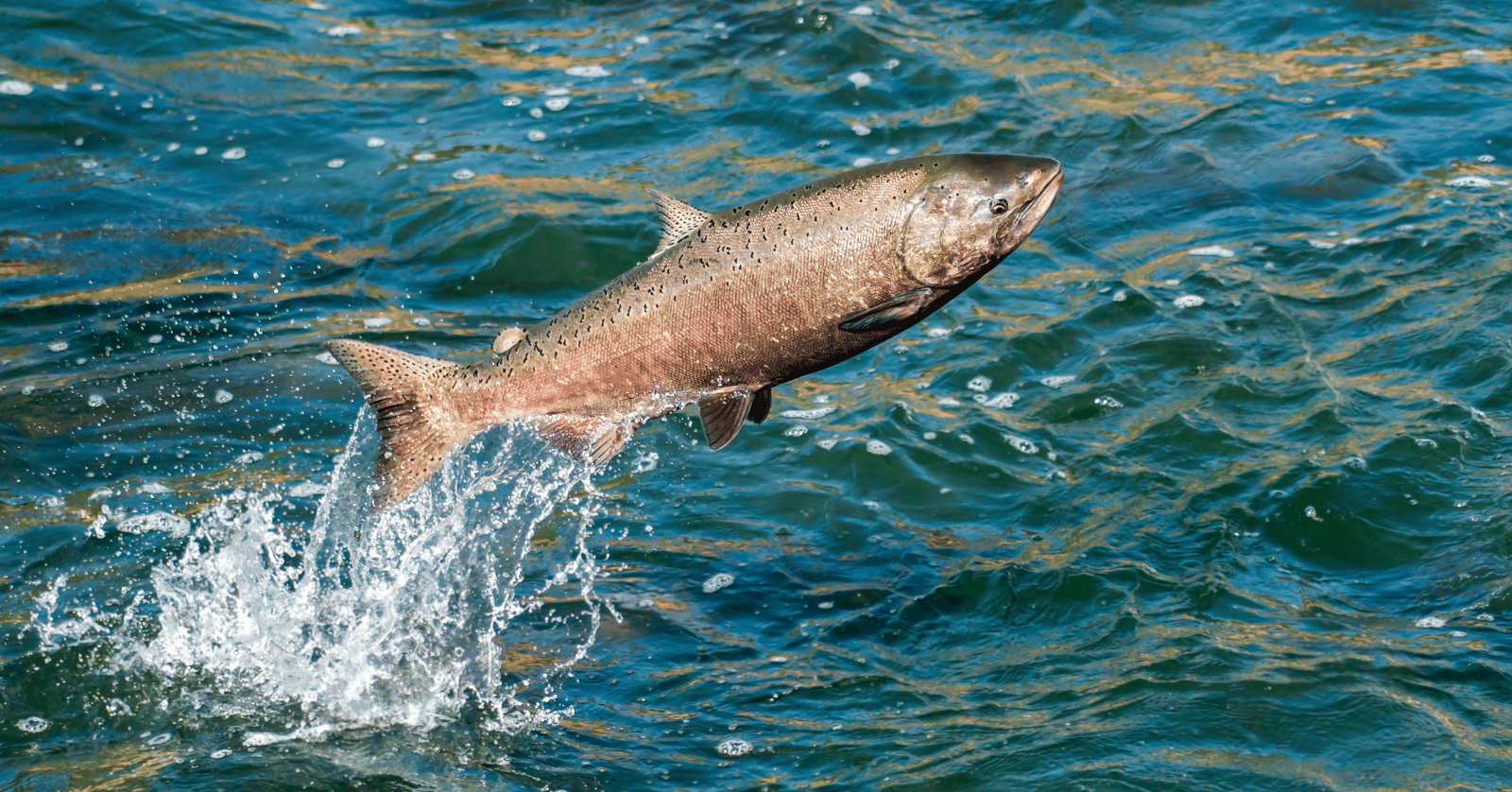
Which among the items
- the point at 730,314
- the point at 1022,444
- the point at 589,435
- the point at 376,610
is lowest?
the point at 1022,444

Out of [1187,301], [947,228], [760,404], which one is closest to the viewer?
[947,228]

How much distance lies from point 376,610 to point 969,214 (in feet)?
9.12

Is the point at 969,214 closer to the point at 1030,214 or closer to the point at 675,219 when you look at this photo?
the point at 1030,214

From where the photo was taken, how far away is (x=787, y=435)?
7578mm

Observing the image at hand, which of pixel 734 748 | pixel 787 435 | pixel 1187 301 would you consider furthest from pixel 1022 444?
pixel 734 748

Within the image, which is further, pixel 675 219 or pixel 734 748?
pixel 734 748

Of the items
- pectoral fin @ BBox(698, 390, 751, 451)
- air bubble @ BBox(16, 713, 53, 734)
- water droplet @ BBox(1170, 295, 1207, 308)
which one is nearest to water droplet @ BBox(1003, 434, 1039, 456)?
water droplet @ BBox(1170, 295, 1207, 308)

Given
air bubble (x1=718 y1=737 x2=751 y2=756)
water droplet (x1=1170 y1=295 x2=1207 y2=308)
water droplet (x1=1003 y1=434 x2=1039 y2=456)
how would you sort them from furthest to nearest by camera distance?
water droplet (x1=1170 y1=295 x2=1207 y2=308) < water droplet (x1=1003 y1=434 x2=1039 y2=456) < air bubble (x1=718 y1=737 x2=751 y2=756)

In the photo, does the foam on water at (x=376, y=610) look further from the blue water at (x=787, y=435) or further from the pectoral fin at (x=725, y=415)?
the pectoral fin at (x=725, y=415)

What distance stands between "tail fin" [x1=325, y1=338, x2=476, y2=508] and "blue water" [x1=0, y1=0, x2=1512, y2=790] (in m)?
0.79

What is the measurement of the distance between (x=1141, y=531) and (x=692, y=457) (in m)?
2.19

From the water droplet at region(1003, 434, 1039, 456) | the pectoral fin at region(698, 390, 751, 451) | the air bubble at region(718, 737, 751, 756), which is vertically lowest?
the water droplet at region(1003, 434, 1039, 456)

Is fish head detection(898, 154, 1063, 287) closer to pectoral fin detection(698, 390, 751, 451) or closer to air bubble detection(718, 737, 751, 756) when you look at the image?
pectoral fin detection(698, 390, 751, 451)

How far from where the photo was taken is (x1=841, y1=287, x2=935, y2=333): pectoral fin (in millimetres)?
4395
